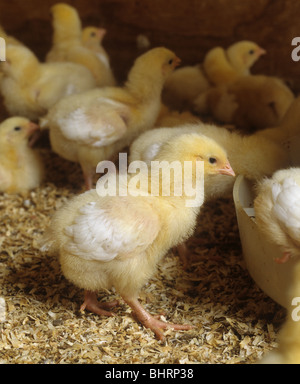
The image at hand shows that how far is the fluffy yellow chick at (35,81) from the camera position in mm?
3195

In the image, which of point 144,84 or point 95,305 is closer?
point 95,305

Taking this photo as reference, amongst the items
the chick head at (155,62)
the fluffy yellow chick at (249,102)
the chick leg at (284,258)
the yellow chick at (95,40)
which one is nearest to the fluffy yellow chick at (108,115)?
the chick head at (155,62)

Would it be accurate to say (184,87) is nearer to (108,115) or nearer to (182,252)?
(108,115)

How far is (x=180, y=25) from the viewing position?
12.0 ft

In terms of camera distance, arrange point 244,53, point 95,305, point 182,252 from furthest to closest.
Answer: point 244,53
point 182,252
point 95,305

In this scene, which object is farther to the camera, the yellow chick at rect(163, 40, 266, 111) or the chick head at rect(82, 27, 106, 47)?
the chick head at rect(82, 27, 106, 47)

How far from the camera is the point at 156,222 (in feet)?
6.08

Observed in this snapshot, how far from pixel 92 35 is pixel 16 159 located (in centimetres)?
133

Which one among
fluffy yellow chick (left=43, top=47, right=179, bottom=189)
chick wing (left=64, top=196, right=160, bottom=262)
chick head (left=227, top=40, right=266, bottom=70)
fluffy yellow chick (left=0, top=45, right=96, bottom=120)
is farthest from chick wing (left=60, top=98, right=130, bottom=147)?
chick head (left=227, top=40, right=266, bottom=70)

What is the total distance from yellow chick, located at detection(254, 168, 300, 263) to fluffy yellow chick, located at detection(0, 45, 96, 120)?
178 centimetres

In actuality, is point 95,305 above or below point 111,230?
below

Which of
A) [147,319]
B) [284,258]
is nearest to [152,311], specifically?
[147,319]

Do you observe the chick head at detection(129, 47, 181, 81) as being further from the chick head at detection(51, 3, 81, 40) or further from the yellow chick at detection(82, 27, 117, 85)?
the chick head at detection(51, 3, 81, 40)

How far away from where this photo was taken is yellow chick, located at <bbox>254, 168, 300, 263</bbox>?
5.44 ft
